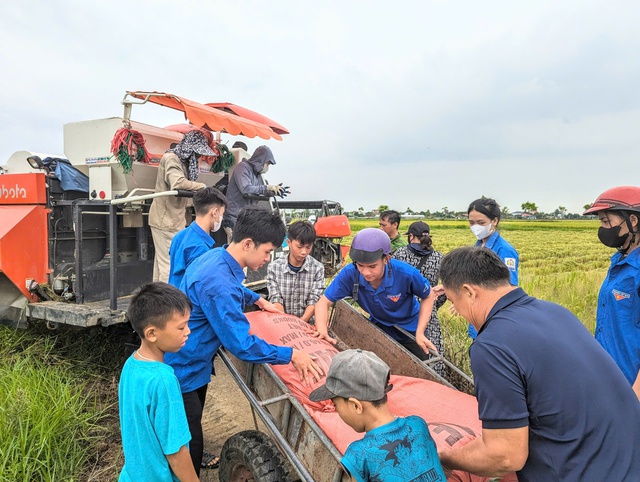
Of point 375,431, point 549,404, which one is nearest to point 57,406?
point 375,431

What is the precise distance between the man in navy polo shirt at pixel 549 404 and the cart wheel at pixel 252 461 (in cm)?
109

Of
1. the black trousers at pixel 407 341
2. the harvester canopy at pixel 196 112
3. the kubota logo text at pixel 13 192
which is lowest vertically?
the black trousers at pixel 407 341

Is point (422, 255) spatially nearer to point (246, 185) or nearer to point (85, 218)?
point (246, 185)

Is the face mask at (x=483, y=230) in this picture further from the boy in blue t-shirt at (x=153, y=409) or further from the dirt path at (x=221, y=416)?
the boy in blue t-shirt at (x=153, y=409)

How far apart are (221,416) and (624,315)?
3.15m

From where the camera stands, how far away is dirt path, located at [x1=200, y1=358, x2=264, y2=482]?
3.54 metres

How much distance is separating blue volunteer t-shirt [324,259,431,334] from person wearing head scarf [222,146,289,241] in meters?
2.16

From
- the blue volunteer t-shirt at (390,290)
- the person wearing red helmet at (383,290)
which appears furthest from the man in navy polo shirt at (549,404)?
the blue volunteer t-shirt at (390,290)

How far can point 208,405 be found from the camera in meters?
4.23

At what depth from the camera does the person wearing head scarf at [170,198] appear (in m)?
4.40

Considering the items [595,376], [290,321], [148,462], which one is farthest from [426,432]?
[290,321]

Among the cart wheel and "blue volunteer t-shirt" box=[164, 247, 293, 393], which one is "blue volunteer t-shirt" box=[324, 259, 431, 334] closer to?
"blue volunteer t-shirt" box=[164, 247, 293, 393]

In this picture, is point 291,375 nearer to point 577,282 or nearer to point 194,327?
point 194,327

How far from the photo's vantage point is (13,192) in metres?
4.24
